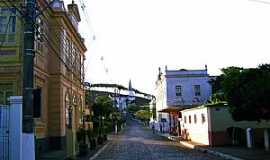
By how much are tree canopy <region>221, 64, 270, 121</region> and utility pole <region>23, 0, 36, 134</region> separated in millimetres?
12242

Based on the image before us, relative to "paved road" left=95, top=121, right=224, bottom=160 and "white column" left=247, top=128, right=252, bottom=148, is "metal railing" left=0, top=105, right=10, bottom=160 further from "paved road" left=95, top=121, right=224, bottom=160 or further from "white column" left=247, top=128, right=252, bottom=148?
"white column" left=247, top=128, right=252, bottom=148

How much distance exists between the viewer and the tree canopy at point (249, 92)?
68.8 feet

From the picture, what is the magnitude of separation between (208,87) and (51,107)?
38.8 m

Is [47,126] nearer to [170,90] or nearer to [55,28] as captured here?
[55,28]

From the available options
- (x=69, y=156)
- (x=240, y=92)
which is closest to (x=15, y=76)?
(x=69, y=156)

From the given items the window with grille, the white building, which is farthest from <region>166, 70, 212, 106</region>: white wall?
the window with grille

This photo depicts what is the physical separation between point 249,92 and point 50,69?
14.6 meters

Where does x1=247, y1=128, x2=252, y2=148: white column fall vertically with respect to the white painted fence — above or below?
below

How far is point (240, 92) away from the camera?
22.7 meters

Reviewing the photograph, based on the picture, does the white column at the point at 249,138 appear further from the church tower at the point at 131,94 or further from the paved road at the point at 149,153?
the church tower at the point at 131,94

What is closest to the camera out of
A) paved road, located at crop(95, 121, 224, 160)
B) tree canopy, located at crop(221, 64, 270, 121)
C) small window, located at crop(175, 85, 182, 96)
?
tree canopy, located at crop(221, 64, 270, 121)

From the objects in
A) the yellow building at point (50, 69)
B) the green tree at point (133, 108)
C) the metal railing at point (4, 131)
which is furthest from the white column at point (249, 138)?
the green tree at point (133, 108)

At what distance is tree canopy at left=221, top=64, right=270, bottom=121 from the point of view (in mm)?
20956

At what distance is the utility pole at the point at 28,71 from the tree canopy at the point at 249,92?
12.2 m
